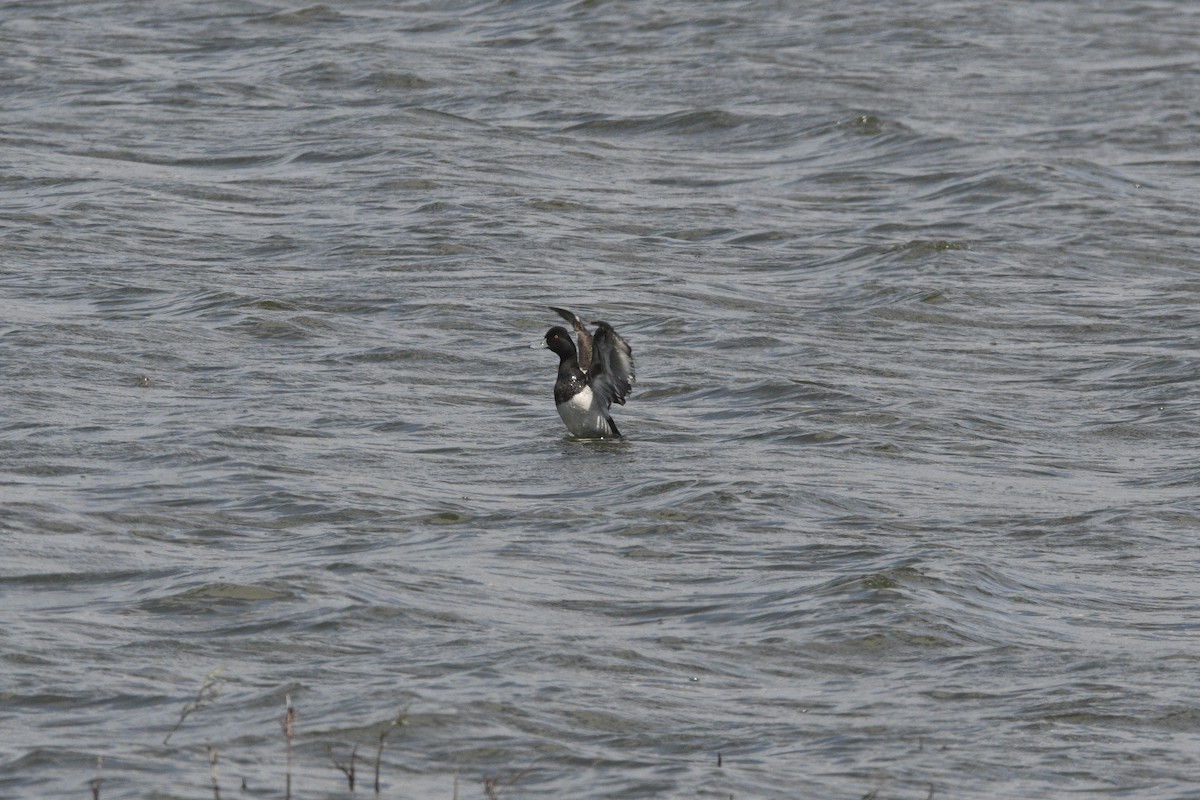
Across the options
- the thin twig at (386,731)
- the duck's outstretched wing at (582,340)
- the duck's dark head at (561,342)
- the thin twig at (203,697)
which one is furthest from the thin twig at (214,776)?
the duck's dark head at (561,342)

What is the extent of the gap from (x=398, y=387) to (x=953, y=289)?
4.70 m

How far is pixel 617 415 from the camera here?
1239cm

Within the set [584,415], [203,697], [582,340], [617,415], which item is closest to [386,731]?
[203,697]

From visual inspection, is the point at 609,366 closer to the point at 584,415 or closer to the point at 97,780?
the point at 584,415

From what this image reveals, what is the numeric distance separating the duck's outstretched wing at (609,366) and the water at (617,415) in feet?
0.99

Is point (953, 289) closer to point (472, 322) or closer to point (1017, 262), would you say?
point (1017, 262)

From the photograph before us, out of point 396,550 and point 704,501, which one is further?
point 704,501

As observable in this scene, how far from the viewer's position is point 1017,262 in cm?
1628

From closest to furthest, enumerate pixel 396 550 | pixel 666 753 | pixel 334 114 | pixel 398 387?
pixel 666 753 → pixel 396 550 → pixel 398 387 → pixel 334 114

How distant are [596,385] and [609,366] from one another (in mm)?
123

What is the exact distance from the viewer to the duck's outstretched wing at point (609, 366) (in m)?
11.4

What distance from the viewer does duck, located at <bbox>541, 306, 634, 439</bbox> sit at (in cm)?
1138

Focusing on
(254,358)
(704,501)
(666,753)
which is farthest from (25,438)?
(666,753)

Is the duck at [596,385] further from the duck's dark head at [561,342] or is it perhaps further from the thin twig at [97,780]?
the thin twig at [97,780]
